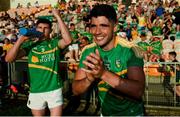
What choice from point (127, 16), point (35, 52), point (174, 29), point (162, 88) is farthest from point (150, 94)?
point (127, 16)

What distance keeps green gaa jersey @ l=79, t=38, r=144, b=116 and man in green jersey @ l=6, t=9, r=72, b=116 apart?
3.13m

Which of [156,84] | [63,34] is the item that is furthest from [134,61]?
[156,84]

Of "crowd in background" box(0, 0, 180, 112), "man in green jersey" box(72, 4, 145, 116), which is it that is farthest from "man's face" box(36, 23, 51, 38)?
"crowd in background" box(0, 0, 180, 112)

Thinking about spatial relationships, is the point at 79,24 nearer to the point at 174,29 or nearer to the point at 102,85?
the point at 174,29

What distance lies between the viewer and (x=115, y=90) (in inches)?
149

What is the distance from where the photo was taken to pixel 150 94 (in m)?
11.2

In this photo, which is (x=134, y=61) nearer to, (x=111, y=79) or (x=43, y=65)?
(x=111, y=79)

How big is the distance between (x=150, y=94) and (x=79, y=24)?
1017 cm

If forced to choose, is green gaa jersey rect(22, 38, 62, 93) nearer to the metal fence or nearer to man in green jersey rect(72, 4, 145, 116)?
man in green jersey rect(72, 4, 145, 116)

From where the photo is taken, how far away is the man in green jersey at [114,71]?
3352 millimetres

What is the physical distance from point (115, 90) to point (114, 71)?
18 cm

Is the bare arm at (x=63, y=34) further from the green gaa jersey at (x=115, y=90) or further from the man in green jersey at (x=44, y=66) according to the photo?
the green gaa jersey at (x=115, y=90)

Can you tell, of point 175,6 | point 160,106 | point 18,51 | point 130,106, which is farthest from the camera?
point 175,6

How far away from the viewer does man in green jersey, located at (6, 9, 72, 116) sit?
701cm
